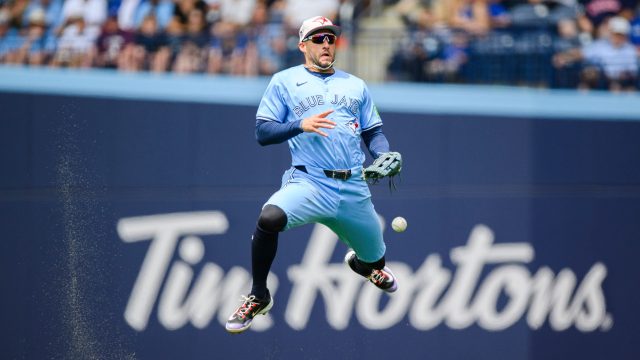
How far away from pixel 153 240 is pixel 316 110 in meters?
3.57

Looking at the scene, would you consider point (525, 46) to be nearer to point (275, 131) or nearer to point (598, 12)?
point (598, 12)

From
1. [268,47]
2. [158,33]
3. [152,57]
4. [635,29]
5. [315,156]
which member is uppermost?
[635,29]

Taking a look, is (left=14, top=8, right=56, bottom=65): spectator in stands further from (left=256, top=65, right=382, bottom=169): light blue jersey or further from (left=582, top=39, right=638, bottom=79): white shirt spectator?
(left=582, top=39, right=638, bottom=79): white shirt spectator

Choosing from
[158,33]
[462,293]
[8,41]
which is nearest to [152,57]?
[158,33]

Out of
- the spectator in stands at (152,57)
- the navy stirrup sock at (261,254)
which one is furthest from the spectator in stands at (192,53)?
the navy stirrup sock at (261,254)

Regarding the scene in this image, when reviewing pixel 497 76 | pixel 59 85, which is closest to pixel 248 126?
pixel 59 85

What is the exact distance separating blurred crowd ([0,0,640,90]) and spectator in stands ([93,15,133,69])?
1cm

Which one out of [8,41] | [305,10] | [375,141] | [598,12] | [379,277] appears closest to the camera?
[375,141]

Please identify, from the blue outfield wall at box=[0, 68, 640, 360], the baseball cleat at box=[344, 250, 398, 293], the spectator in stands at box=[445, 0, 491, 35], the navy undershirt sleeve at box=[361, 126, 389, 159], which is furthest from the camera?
the spectator in stands at box=[445, 0, 491, 35]

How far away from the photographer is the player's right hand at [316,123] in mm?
6953

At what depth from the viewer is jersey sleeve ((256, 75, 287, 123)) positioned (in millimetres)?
7441

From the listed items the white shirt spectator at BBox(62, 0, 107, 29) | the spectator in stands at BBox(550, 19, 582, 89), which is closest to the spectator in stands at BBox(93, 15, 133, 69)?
the white shirt spectator at BBox(62, 0, 107, 29)

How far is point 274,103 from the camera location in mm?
7473

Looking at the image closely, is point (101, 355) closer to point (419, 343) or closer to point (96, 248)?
point (96, 248)
